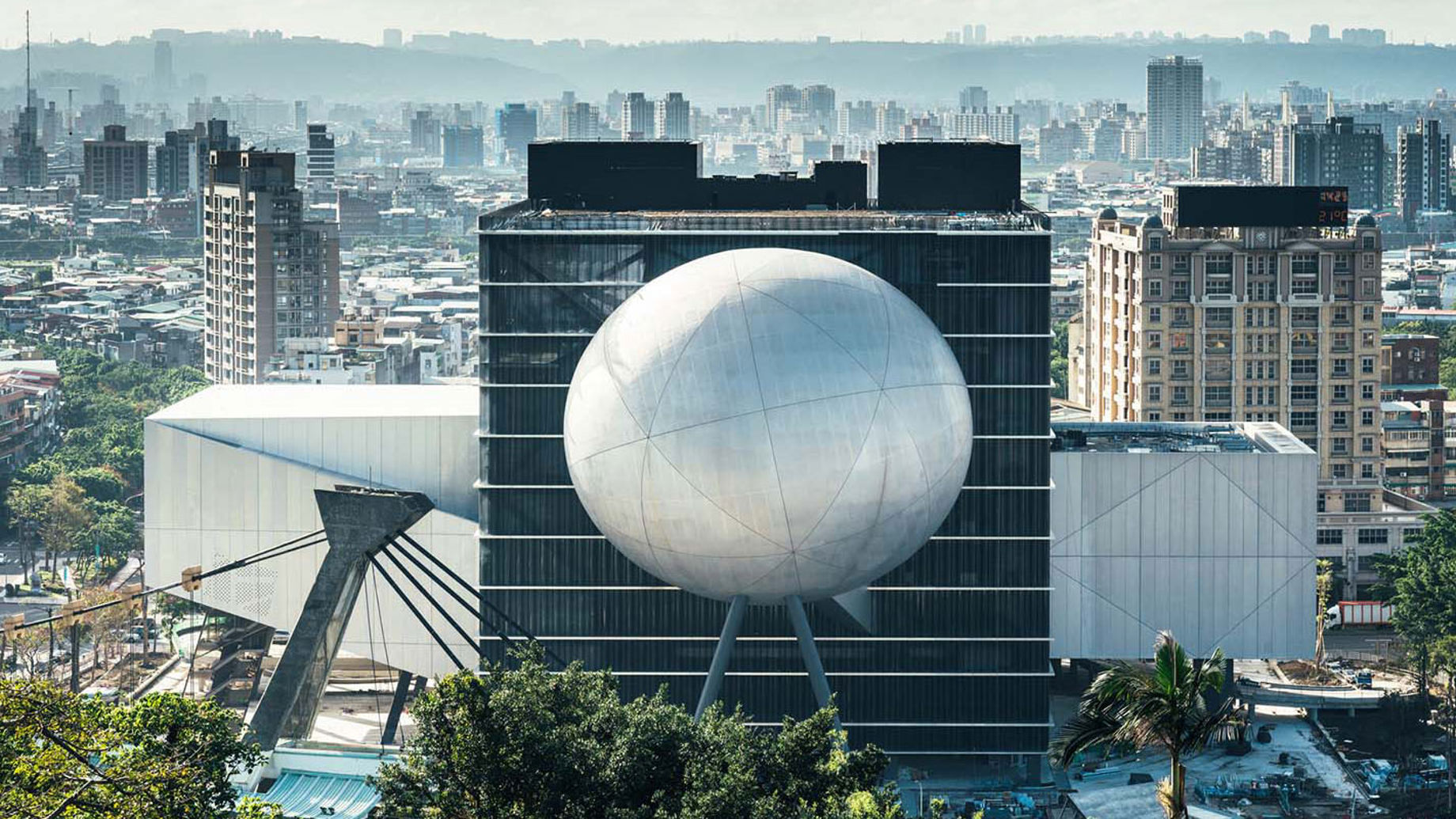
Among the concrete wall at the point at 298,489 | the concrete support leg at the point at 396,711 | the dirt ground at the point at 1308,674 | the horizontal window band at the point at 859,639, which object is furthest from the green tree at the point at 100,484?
the dirt ground at the point at 1308,674

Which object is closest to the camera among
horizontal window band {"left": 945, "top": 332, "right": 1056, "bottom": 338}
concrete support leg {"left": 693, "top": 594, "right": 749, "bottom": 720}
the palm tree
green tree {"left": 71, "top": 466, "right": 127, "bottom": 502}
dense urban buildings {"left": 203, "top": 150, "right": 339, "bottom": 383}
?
the palm tree

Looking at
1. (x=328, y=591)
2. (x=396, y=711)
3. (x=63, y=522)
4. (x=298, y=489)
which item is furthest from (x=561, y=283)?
(x=63, y=522)

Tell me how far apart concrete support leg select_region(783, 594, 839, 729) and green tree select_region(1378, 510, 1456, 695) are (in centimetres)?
2178

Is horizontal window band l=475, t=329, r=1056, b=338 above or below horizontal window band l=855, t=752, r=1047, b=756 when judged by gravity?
above

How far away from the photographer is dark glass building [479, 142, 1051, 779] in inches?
2493

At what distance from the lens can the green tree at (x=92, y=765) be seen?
1348 inches

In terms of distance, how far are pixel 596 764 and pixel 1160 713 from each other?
35.2 feet

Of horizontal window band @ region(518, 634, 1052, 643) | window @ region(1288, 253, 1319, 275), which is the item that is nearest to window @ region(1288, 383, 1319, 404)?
window @ region(1288, 253, 1319, 275)

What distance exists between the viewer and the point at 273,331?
152 meters

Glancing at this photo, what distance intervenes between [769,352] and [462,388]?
20.7m

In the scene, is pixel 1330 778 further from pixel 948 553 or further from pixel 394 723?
pixel 394 723

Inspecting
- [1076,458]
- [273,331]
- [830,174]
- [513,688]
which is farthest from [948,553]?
[273,331]

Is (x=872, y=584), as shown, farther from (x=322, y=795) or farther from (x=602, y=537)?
(x=322, y=795)

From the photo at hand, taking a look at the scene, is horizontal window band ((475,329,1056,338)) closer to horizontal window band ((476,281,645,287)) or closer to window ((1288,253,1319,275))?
horizontal window band ((476,281,645,287))
